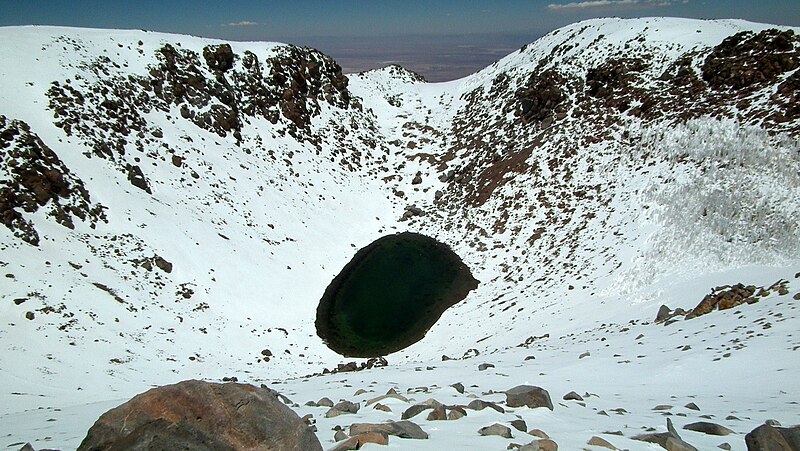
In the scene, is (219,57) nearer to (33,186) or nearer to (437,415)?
(33,186)

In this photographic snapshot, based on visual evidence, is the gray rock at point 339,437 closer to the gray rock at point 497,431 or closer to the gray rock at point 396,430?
the gray rock at point 396,430

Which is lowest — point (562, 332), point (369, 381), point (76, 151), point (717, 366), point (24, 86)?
point (562, 332)

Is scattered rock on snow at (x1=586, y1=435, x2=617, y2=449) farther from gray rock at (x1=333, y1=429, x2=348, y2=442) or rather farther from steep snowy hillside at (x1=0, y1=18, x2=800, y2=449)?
gray rock at (x1=333, y1=429, x2=348, y2=442)

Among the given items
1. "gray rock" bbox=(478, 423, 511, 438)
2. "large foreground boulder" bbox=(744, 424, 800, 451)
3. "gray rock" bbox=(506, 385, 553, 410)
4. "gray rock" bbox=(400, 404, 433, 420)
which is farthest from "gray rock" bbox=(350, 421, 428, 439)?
"large foreground boulder" bbox=(744, 424, 800, 451)

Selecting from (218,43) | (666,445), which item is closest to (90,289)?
(666,445)

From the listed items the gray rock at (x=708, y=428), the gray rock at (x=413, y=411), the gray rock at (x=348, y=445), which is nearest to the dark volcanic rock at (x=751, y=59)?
the gray rock at (x=708, y=428)

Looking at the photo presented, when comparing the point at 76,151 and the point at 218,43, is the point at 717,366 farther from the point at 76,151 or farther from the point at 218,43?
the point at 218,43
